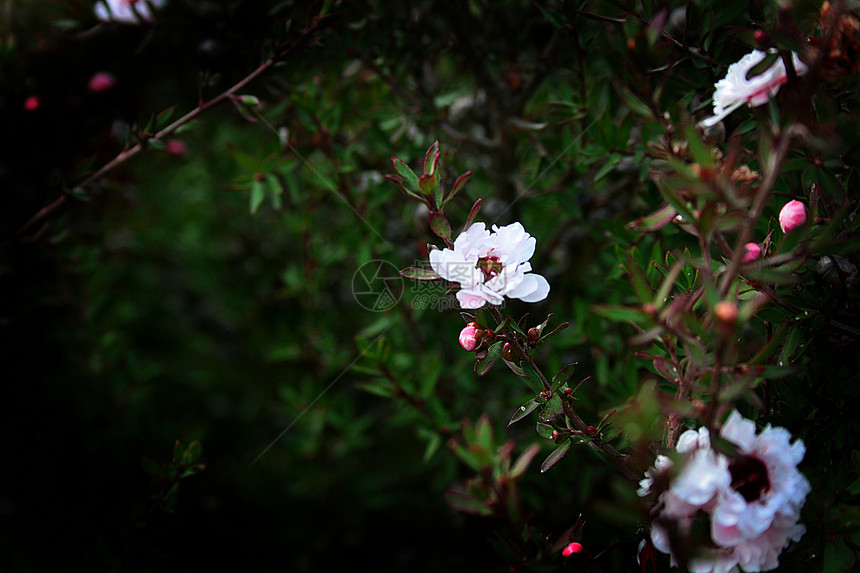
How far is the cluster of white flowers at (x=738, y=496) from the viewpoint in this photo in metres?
0.48

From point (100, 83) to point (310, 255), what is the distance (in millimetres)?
549

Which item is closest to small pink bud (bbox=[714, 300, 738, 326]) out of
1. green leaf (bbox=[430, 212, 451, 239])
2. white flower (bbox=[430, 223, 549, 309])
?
white flower (bbox=[430, 223, 549, 309])

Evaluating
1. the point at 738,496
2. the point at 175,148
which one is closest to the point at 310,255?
the point at 175,148

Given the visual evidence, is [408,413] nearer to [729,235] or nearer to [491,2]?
[729,235]

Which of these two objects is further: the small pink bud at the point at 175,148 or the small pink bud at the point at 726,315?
the small pink bud at the point at 175,148

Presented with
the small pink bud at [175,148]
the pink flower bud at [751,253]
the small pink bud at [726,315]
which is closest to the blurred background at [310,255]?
the small pink bud at [175,148]

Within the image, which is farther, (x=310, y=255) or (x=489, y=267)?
(x=310, y=255)

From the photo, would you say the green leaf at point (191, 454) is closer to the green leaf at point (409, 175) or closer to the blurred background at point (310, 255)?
the blurred background at point (310, 255)

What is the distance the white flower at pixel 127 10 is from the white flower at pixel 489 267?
809 millimetres

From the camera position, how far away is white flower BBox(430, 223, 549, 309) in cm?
58

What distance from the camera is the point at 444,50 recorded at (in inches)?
42.5

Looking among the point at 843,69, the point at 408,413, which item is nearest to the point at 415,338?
the point at 408,413

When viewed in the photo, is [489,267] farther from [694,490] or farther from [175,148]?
[175,148]

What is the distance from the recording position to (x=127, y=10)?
103 cm
